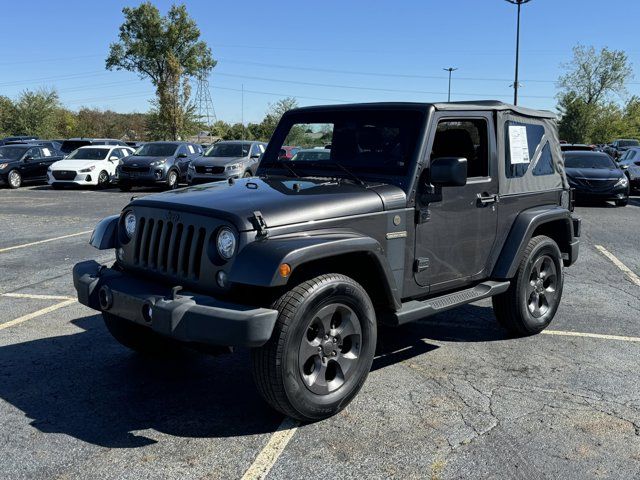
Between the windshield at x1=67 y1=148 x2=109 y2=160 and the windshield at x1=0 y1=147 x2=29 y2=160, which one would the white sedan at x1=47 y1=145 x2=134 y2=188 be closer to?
the windshield at x1=67 y1=148 x2=109 y2=160

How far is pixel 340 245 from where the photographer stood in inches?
138

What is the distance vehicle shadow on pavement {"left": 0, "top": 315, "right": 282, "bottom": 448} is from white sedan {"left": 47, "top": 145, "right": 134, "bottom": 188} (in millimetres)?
16553

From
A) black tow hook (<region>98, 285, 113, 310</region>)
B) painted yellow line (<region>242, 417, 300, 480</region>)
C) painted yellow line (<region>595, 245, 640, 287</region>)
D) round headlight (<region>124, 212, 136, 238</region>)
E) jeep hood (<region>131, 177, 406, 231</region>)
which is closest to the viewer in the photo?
painted yellow line (<region>242, 417, 300, 480</region>)

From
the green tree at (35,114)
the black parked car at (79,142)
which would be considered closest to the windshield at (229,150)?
the black parked car at (79,142)

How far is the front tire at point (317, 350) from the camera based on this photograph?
3309 millimetres

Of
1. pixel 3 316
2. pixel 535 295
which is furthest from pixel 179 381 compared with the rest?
pixel 535 295

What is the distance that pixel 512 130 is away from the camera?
5.00m

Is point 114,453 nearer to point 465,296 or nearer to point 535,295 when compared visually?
point 465,296

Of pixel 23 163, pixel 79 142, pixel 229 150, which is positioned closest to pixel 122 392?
pixel 229 150

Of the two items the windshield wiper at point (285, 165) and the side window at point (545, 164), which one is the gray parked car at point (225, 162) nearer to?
the windshield wiper at point (285, 165)

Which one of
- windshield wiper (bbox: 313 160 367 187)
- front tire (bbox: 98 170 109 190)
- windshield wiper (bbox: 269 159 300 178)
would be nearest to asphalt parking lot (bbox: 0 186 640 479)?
windshield wiper (bbox: 313 160 367 187)

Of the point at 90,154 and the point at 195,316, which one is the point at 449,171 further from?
the point at 90,154

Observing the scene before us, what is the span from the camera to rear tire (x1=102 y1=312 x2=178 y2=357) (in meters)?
4.52

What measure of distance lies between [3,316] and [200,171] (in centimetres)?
1346
